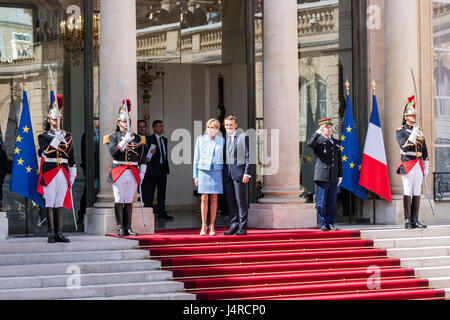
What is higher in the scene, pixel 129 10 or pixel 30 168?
pixel 129 10

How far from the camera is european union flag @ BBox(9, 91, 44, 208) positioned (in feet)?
44.7

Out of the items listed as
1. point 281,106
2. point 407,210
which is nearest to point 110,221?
point 281,106

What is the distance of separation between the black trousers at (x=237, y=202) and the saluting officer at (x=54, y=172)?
264 centimetres

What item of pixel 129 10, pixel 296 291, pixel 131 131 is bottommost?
pixel 296 291

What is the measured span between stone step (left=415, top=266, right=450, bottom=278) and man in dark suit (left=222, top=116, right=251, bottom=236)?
8.86 ft

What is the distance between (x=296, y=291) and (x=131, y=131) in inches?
146

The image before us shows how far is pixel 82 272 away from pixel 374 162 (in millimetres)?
6472

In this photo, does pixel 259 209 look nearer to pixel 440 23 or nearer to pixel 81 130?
pixel 81 130

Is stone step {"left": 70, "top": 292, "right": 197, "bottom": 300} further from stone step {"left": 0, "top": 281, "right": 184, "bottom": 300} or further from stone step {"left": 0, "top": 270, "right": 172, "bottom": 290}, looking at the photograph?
stone step {"left": 0, "top": 270, "right": 172, "bottom": 290}

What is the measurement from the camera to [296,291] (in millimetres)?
12000

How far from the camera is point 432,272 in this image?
13.4 metres

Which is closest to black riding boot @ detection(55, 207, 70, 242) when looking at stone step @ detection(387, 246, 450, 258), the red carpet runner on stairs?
the red carpet runner on stairs

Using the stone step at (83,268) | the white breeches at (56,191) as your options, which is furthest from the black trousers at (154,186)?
the stone step at (83,268)

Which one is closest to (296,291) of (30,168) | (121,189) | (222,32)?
(121,189)
